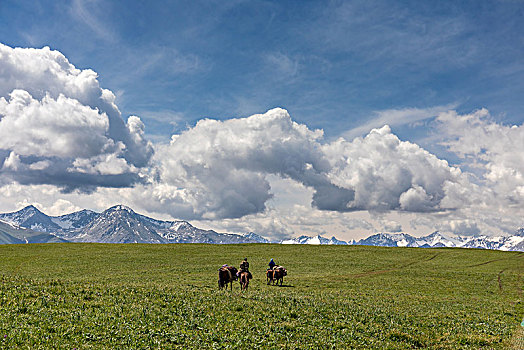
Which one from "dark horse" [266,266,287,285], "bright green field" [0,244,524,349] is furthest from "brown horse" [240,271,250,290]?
"bright green field" [0,244,524,349]

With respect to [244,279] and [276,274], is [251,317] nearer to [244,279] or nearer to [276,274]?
[244,279]

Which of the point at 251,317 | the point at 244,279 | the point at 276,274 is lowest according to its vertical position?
the point at 276,274

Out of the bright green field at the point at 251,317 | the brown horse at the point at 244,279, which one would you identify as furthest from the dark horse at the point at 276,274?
the brown horse at the point at 244,279

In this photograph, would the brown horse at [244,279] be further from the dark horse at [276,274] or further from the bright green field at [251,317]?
the bright green field at [251,317]

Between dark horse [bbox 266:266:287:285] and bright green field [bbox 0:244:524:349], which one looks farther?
dark horse [bbox 266:266:287:285]

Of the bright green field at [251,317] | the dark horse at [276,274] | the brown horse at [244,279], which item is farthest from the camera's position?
the dark horse at [276,274]

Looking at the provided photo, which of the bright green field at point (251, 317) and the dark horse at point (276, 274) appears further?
the dark horse at point (276, 274)

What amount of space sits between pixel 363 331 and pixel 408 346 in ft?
8.87

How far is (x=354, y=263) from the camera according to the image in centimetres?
7562

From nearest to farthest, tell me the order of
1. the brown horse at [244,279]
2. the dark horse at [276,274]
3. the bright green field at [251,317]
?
the bright green field at [251,317]
the brown horse at [244,279]
the dark horse at [276,274]

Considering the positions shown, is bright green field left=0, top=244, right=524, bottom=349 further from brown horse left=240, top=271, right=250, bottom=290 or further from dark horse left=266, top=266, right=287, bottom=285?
brown horse left=240, top=271, right=250, bottom=290

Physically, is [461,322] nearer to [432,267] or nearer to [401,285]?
[401,285]

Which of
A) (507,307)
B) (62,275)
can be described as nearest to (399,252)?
(507,307)

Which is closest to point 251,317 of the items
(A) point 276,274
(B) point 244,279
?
(B) point 244,279
